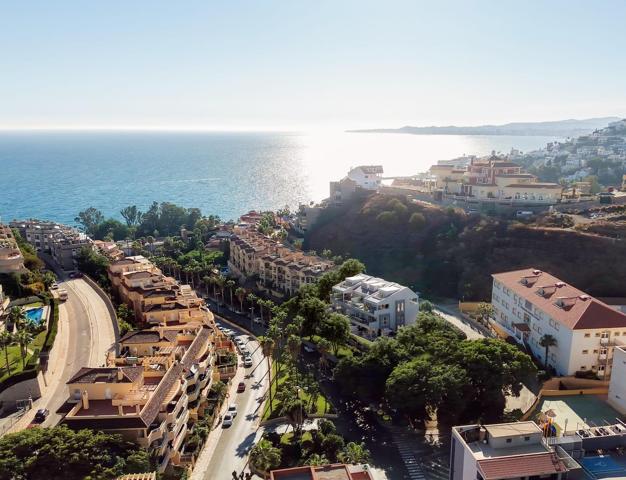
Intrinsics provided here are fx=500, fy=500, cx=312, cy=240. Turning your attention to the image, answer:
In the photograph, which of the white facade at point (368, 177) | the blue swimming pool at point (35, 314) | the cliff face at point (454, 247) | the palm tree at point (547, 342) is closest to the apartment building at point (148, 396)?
the blue swimming pool at point (35, 314)

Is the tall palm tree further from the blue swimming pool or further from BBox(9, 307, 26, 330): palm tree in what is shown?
BBox(9, 307, 26, 330): palm tree

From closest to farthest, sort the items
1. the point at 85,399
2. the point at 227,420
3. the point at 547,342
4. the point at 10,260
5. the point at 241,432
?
the point at 85,399, the point at 241,432, the point at 227,420, the point at 547,342, the point at 10,260

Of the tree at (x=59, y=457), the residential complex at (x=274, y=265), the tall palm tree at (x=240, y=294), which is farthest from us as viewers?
the residential complex at (x=274, y=265)

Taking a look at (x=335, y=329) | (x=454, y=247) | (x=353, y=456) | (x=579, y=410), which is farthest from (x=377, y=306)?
(x=454, y=247)

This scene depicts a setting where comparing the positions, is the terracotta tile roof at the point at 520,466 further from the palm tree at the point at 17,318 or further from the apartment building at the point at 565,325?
the palm tree at the point at 17,318

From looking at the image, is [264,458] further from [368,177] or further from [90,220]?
[90,220]

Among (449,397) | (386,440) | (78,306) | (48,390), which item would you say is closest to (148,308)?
(78,306)

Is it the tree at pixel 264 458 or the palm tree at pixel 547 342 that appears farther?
the palm tree at pixel 547 342
